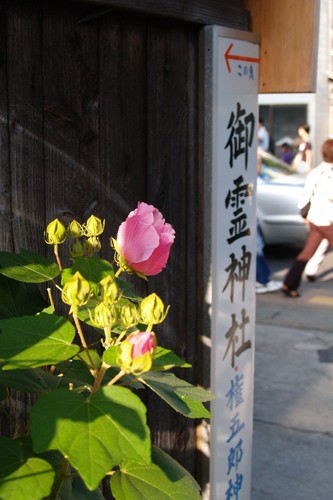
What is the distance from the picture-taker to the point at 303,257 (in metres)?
5.60

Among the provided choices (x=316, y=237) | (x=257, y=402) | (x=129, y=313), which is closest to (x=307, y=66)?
(x=129, y=313)

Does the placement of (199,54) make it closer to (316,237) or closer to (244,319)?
(244,319)

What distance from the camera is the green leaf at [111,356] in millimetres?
747

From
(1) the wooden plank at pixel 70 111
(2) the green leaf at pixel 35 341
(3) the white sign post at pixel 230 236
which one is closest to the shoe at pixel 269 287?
(3) the white sign post at pixel 230 236

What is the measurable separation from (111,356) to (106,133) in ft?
3.35

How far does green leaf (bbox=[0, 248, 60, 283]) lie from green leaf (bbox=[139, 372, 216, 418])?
0.86 feet

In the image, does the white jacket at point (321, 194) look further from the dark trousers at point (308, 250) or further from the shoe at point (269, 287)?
the shoe at point (269, 287)

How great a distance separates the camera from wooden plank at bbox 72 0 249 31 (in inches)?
61.6

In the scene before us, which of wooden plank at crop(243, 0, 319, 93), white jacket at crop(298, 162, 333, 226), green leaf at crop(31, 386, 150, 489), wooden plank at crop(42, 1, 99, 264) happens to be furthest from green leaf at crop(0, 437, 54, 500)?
white jacket at crop(298, 162, 333, 226)

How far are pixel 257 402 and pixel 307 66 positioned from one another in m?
2.29

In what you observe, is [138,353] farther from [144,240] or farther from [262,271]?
[262,271]

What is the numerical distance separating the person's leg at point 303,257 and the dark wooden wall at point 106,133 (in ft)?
11.9

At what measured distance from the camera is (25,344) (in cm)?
78

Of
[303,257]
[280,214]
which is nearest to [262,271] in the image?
[303,257]
